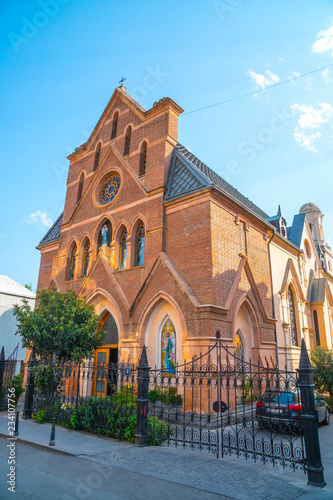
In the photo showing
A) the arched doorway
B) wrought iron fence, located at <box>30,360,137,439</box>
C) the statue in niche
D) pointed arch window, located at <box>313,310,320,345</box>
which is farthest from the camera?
pointed arch window, located at <box>313,310,320,345</box>

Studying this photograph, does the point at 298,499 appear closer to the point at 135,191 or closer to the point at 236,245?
the point at 236,245

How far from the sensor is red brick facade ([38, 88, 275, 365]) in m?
14.1

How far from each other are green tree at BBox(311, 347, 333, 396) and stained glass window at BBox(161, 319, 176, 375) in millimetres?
7436

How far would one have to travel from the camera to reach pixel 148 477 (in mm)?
6477

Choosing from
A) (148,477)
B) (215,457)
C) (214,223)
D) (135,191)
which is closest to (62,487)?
(148,477)

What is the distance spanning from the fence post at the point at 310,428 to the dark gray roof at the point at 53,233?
1920 centimetres

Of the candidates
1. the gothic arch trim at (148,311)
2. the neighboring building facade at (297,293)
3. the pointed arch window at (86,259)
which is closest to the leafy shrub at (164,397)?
the gothic arch trim at (148,311)

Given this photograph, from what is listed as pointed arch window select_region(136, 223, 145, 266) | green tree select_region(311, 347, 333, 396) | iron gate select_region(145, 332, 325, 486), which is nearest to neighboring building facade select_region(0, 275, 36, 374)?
pointed arch window select_region(136, 223, 145, 266)

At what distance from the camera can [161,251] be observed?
1552cm

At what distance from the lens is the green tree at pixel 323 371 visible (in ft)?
55.0

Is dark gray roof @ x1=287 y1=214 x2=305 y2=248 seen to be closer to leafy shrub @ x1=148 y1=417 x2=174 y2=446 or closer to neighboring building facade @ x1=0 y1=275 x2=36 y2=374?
leafy shrub @ x1=148 y1=417 x2=174 y2=446

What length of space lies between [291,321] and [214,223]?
10.5 metres

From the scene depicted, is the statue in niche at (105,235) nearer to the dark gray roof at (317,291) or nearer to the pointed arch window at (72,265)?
the pointed arch window at (72,265)

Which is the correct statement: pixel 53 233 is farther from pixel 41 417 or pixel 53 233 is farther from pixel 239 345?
pixel 239 345
